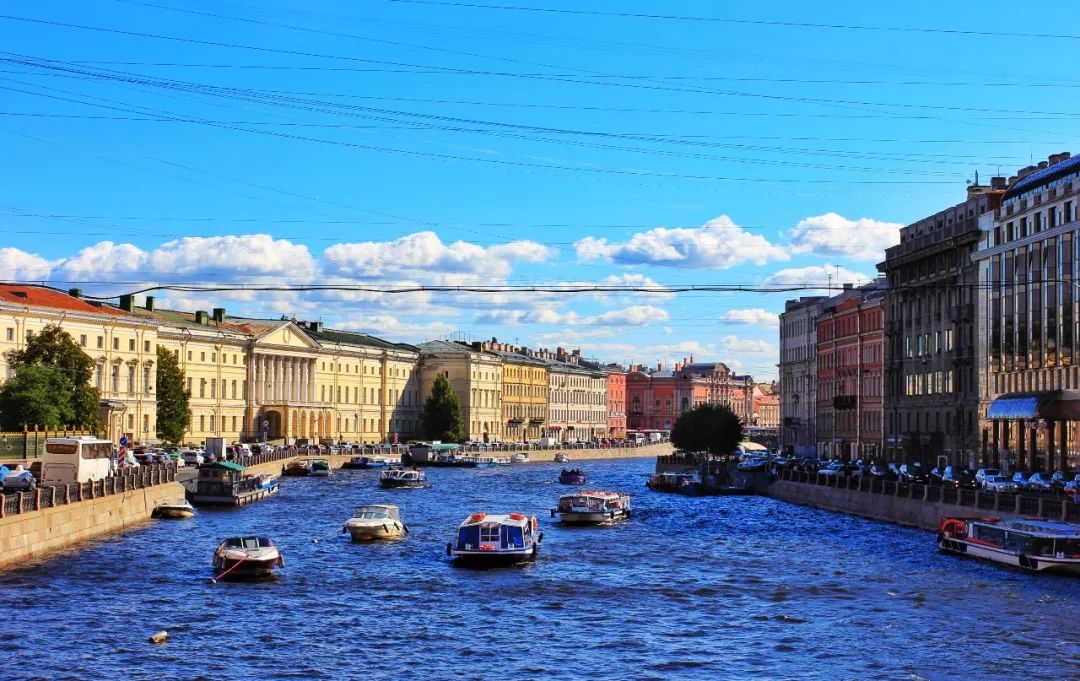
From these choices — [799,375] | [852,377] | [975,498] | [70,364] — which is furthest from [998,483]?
[799,375]

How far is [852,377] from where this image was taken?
129875mm

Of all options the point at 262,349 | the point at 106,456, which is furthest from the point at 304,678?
the point at 262,349

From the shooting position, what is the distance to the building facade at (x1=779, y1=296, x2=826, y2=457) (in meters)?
150

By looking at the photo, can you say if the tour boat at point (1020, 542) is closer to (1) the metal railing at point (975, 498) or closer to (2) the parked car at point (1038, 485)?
(1) the metal railing at point (975, 498)

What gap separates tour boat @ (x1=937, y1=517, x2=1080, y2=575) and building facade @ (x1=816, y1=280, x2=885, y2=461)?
2459 inches

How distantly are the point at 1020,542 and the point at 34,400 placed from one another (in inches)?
2410

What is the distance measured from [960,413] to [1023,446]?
1145 centimetres

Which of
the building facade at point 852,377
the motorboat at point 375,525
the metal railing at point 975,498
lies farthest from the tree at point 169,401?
the motorboat at point 375,525

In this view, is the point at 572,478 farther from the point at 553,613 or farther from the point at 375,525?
the point at 553,613

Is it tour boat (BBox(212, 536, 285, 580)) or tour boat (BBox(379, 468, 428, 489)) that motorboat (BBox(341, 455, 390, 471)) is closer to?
tour boat (BBox(379, 468, 428, 489))

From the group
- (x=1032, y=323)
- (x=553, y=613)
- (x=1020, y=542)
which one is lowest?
(x=553, y=613)

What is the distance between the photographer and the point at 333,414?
560 feet

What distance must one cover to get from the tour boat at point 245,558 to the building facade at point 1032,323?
128 feet

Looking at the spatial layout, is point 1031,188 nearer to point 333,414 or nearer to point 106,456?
point 106,456
